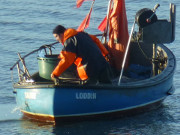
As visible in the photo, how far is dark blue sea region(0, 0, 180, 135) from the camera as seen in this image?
1045 centimetres

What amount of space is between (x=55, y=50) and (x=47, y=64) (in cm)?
484

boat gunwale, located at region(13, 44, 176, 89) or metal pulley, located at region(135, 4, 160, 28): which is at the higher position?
metal pulley, located at region(135, 4, 160, 28)

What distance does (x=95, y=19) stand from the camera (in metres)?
18.5

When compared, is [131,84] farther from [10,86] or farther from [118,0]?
[10,86]

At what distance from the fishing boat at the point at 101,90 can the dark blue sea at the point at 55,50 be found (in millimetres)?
202

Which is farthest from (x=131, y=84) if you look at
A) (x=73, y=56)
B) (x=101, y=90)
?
(x=73, y=56)

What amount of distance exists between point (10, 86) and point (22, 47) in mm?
2965

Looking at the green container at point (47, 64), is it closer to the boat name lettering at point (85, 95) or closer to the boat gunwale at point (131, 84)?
the boat gunwale at point (131, 84)

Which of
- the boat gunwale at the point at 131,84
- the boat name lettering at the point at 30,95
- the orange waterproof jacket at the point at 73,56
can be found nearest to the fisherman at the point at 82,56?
the orange waterproof jacket at the point at 73,56

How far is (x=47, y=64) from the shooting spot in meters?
10.7

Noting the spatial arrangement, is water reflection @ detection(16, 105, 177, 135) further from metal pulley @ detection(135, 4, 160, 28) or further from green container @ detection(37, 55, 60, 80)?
metal pulley @ detection(135, 4, 160, 28)

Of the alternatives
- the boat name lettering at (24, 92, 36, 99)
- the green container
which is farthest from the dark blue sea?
the green container

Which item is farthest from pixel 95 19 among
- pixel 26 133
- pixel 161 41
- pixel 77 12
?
pixel 26 133

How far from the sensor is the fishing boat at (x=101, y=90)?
1009 centimetres
